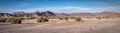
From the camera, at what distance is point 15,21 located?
41.5m

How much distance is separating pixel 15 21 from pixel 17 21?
479 millimetres

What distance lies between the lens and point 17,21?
41375 millimetres

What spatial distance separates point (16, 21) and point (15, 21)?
23cm

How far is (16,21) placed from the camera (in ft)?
136

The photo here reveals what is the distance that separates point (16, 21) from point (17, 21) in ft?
0.84
